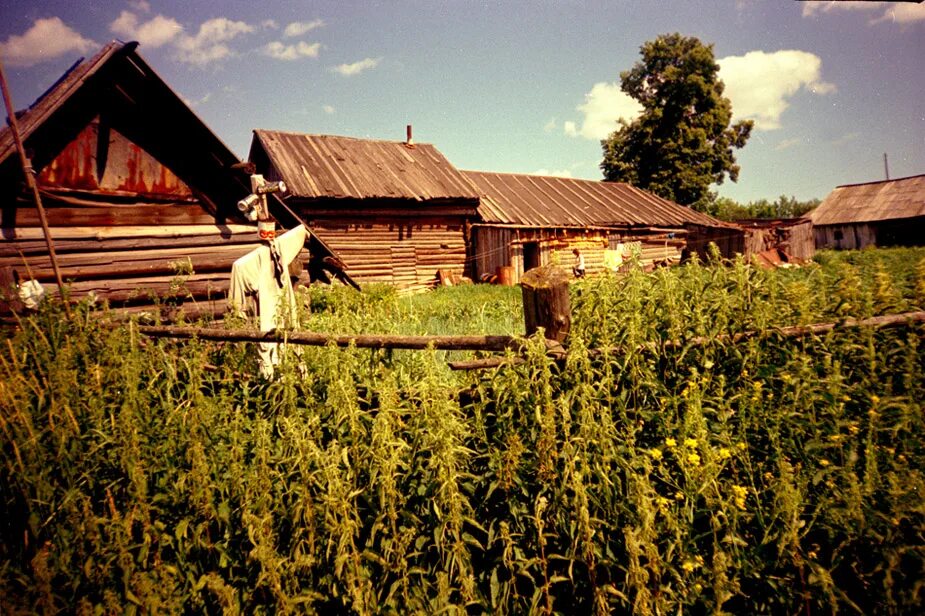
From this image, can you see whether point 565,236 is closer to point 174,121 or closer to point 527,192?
point 527,192

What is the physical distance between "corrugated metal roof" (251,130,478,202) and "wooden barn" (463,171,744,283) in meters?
2.14

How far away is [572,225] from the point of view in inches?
865

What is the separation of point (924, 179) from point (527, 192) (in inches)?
1319

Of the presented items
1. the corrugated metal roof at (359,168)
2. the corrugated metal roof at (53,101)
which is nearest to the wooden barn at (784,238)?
the corrugated metal roof at (359,168)

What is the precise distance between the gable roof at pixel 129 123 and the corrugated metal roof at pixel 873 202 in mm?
44506

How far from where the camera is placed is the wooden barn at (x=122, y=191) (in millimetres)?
6781

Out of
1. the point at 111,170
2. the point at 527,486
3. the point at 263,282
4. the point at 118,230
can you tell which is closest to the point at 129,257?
the point at 118,230

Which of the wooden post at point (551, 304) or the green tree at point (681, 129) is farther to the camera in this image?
the green tree at point (681, 129)

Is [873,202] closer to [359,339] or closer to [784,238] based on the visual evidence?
[784,238]

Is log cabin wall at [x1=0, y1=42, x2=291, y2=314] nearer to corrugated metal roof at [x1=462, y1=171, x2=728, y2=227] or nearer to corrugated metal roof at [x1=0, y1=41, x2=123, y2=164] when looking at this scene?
corrugated metal roof at [x1=0, y1=41, x2=123, y2=164]

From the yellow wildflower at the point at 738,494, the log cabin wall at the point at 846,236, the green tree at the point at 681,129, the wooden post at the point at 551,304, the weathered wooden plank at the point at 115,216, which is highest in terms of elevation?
the green tree at the point at 681,129

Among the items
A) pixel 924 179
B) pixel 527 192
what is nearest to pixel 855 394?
pixel 527 192

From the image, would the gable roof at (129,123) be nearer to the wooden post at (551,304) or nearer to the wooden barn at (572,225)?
the wooden post at (551,304)

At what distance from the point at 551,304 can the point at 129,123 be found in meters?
8.29
